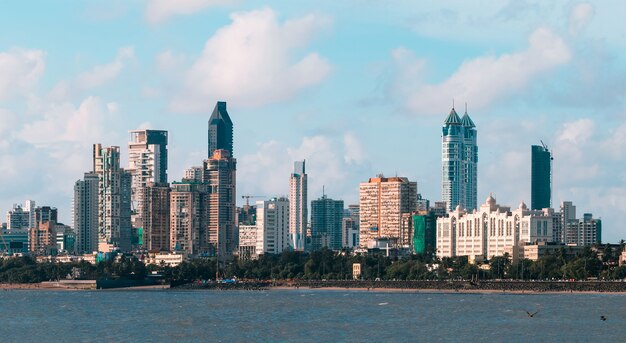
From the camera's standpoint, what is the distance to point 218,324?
6432 inches

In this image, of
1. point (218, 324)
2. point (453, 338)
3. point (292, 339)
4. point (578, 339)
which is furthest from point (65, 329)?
point (578, 339)

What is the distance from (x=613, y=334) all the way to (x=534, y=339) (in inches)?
403

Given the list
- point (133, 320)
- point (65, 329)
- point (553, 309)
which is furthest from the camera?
point (553, 309)

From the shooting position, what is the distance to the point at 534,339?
138875 mm

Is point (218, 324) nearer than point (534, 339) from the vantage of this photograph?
No

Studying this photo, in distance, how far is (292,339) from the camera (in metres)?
139

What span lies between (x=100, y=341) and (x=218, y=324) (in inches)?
1009

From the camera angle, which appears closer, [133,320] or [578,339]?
[578,339]

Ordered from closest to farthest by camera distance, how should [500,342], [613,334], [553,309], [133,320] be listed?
[500,342]
[613,334]
[133,320]
[553,309]

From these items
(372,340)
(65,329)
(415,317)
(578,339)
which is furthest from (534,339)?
(65,329)

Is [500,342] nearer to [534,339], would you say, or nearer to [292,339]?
[534,339]

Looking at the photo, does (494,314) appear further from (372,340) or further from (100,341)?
(100,341)

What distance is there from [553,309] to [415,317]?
28.7 meters

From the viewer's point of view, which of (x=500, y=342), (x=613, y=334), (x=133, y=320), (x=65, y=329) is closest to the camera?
(x=500, y=342)
